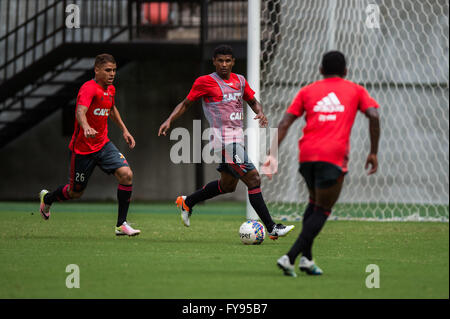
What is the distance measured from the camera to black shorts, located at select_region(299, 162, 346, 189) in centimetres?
547

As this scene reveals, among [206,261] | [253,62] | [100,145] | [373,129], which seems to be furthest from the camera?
[253,62]

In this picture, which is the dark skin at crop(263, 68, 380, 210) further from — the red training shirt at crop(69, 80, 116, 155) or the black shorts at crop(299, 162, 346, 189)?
the red training shirt at crop(69, 80, 116, 155)

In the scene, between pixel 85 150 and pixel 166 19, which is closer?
pixel 85 150

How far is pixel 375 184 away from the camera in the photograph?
1573 cm

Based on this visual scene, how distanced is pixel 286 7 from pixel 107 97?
652cm

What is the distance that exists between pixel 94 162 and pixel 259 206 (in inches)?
77.5

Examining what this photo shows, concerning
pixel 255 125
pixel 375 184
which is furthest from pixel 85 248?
pixel 375 184

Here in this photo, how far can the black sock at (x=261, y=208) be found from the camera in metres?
8.05

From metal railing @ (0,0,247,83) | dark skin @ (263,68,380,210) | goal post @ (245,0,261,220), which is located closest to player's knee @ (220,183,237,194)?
goal post @ (245,0,261,220)

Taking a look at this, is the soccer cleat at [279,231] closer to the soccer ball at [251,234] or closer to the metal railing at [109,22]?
the soccer ball at [251,234]

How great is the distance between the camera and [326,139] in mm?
5496

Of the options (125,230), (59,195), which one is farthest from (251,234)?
(59,195)

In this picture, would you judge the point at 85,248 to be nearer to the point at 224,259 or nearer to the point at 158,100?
the point at 224,259

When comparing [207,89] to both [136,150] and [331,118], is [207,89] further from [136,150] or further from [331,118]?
[136,150]
